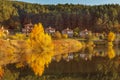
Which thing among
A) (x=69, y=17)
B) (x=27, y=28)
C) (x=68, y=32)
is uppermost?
(x=69, y=17)

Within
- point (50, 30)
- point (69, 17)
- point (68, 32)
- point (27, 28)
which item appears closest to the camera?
point (68, 32)

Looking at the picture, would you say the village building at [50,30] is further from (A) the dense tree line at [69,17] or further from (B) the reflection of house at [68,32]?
(A) the dense tree line at [69,17]

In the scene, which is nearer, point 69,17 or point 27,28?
point 27,28

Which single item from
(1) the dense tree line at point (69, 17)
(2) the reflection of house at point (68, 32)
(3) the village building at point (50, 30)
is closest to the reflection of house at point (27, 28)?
(1) the dense tree line at point (69, 17)

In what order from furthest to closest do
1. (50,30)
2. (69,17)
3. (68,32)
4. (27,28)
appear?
(69,17) < (27,28) < (50,30) < (68,32)

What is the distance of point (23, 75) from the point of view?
3275 cm

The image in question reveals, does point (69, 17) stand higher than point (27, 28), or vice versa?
point (69, 17)

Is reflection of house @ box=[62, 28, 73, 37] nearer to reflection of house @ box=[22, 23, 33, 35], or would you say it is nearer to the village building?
the village building

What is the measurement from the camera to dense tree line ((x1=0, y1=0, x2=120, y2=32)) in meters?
122

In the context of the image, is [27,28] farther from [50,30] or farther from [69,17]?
[69,17]

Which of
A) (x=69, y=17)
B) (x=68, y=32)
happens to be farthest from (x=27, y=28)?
(x=69, y=17)

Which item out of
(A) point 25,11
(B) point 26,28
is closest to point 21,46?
(B) point 26,28

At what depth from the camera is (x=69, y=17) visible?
12800 cm

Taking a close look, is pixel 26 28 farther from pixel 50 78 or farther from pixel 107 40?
pixel 50 78
